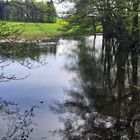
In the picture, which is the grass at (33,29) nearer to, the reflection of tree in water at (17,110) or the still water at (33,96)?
the reflection of tree in water at (17,110)

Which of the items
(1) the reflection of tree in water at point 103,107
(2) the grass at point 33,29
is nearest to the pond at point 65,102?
(1) the reflection of tree in water at point 103,107

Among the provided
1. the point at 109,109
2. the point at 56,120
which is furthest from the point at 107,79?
the point at 56,120

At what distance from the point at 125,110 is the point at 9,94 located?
19.2ft

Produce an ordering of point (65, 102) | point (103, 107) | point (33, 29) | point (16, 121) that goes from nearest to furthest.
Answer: point (16, 121), point (103, 107), point (65, 102), point (33, 29)

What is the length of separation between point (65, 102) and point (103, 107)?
6.26 feet

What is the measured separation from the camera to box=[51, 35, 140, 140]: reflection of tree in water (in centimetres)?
1213

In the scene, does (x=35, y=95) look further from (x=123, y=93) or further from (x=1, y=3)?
(x=1, y=3)

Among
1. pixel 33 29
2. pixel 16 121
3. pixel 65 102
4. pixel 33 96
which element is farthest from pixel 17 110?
pixel 33 29

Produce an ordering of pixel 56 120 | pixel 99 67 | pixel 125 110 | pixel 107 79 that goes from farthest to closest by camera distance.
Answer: pixel 99 67 → pixel 107 79 → pixel 125 110 → pixel 56 120

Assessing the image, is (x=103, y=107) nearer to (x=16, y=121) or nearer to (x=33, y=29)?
(x=16, y=121)

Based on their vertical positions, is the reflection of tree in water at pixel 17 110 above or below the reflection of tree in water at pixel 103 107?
above

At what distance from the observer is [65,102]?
16.6 metres

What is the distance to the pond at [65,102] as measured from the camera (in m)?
11.8

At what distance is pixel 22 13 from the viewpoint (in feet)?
27.2
